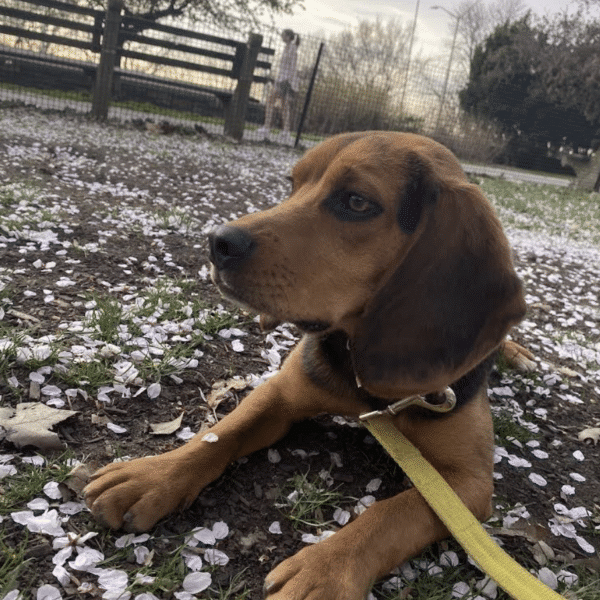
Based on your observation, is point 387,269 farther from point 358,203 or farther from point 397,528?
point 397,528

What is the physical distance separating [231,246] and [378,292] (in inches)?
24.2

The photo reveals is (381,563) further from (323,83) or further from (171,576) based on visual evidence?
(323,83)

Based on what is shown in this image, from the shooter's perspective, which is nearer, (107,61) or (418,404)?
(418,404)

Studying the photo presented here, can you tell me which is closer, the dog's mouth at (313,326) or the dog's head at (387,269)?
the dog's head at (387,269)

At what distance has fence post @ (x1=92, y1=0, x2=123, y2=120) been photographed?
14.8 m

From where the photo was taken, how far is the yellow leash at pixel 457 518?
201 cm

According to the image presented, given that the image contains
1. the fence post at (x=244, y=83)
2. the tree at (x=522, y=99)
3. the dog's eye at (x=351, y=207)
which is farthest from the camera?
the tree at (x=522, y=99)

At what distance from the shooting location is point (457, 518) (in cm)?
222

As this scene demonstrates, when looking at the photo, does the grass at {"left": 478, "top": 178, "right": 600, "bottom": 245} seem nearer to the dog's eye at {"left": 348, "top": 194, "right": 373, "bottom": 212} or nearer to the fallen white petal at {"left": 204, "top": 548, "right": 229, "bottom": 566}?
the dog's eye at {"left": 348, "top": 194, "right": 373, "bottom": 212}

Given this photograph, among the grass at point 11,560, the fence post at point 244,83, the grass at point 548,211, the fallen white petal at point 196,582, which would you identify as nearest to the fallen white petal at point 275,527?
the fallen white petal at point 196,582

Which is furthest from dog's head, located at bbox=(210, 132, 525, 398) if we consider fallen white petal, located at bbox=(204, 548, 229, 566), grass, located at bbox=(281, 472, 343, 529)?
fallen white petal, located at bbox=(204, 548, 229, 566)

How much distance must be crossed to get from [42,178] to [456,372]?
6.73m

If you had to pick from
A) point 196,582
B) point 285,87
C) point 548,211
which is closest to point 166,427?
point 196,582

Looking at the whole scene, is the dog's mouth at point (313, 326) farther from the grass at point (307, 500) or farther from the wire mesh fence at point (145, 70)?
the wire mesh fence at point (145, 70)
